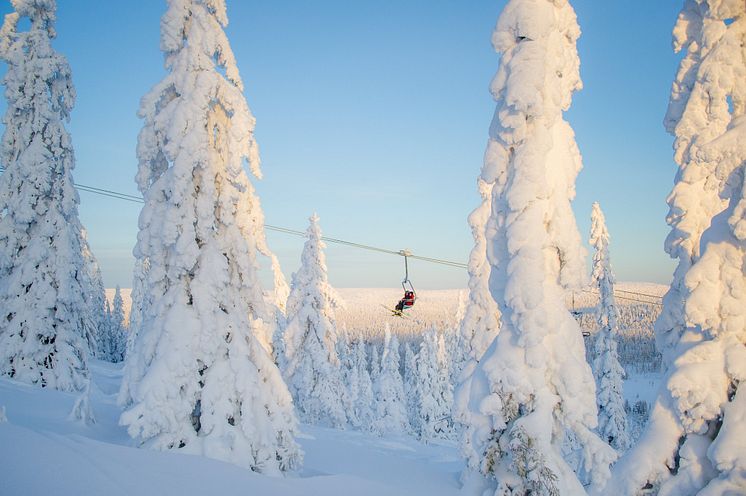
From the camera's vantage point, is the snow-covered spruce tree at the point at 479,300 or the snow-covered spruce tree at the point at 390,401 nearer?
the snow-covered spruce tree at the point at 479,300

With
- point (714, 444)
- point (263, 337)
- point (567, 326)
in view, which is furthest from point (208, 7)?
point (714, 444)

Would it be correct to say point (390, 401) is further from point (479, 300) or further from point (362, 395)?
point (479, 300)

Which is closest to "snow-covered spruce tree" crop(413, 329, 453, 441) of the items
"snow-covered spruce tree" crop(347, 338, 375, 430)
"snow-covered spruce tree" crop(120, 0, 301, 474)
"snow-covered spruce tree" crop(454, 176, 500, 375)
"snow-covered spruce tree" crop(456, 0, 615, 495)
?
"snow-covered spruce tree" crop(347, 338, 375, 430)

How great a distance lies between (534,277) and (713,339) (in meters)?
3.72

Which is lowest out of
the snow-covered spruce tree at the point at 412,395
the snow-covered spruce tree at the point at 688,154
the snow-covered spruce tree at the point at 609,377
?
the snow-covered spruce tree at the point at 412,395

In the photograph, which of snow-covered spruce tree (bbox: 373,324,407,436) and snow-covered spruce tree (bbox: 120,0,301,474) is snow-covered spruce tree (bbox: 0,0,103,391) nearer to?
snow-covered spruce tree (bbox: 120,0,301,474)

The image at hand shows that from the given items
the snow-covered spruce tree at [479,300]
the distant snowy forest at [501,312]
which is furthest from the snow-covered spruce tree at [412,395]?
the distant snowy forest at [501,312]

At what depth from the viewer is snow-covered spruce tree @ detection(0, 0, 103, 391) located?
17.0 meters

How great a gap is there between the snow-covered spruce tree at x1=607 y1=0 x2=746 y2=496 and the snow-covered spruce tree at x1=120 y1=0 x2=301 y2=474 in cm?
779

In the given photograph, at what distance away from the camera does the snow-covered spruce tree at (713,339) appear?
862 cm

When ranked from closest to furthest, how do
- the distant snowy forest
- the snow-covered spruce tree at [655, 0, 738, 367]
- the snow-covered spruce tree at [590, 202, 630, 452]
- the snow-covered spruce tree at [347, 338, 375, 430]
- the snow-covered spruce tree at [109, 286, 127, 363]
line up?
the distant snowy forest → the snow-covered spruce tree at [655, 0, 738, 367] → the snow-covered spruce tree at [590, 202, 630, 452] → the snow-covered spruce tree at [347, 338, 375, 430] → the snow-covered spruce tree at [109, 286, 127, 363]

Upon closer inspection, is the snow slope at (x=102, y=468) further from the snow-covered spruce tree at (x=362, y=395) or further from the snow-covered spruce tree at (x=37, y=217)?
the snow-covered spruce tree at (x=362, y=395)

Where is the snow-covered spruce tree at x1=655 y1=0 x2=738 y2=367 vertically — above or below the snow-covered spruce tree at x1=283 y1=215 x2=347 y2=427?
above

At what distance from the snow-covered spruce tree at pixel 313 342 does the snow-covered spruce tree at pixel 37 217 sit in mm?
11921
